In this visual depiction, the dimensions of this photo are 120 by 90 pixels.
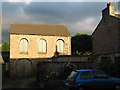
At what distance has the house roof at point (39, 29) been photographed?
28.5 metres

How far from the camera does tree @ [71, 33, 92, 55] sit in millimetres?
43219

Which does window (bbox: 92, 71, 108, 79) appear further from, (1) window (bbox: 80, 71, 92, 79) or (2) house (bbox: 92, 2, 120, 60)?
(2) house (bbox: 92, 2, 120, 60)

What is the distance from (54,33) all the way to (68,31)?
10.2ft

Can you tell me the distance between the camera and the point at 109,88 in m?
11.1

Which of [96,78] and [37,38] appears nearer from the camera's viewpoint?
[96,78]

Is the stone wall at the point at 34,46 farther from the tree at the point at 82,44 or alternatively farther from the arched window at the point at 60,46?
the tree at the point at 82,44

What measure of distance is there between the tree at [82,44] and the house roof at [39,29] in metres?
12.5

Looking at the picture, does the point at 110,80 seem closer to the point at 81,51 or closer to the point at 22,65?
the point at 22,65

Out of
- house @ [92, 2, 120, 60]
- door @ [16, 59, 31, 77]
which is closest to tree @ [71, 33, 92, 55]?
door @ [16, 59, 31, 77]

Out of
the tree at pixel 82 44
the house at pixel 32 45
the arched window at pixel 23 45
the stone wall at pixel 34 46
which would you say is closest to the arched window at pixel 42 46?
the house at pixel 32 45

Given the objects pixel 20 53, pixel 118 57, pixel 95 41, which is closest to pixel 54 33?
pixel 20 53

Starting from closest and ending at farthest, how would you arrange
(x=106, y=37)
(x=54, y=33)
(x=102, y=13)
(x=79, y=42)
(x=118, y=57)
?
(x=118, y=57)
(x=106, y=37)
(x=102, y=13)
(x=54, y=33)
(x=79, y=42)

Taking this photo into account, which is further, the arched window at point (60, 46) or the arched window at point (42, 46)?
the arched window at point (60, 46)

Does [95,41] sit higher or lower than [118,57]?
higher
